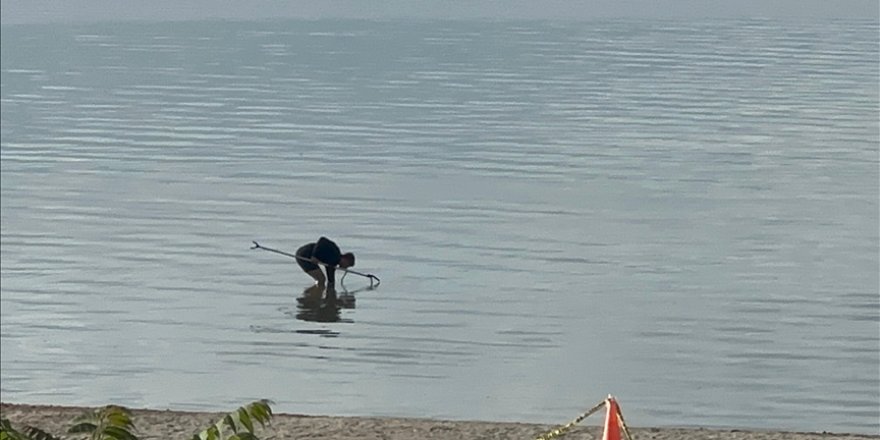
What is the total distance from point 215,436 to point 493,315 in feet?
34.1

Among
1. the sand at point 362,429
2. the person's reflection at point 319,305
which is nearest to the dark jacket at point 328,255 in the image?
the person's reflection at point 319,305

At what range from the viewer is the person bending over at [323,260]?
1788cm

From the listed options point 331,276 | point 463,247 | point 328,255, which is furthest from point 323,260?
point 463,247

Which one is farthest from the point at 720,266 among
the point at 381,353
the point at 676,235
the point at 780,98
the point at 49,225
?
the point at 780,98

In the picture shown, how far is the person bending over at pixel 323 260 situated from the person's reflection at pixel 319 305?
139mm

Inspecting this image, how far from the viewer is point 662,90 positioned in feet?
140

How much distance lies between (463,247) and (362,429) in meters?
10.3

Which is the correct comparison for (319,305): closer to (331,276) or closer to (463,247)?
(331,276)

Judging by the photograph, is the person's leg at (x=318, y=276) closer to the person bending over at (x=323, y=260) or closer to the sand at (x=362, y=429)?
the person bending over at (x=323, y=260)

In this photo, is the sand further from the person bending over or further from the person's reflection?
the person bending over

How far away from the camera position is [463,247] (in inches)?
778

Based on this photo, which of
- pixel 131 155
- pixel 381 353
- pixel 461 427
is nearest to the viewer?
pixel 461 427

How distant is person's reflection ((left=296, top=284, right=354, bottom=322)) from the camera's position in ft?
53.7

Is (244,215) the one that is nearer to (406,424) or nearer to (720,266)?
(720,266)
